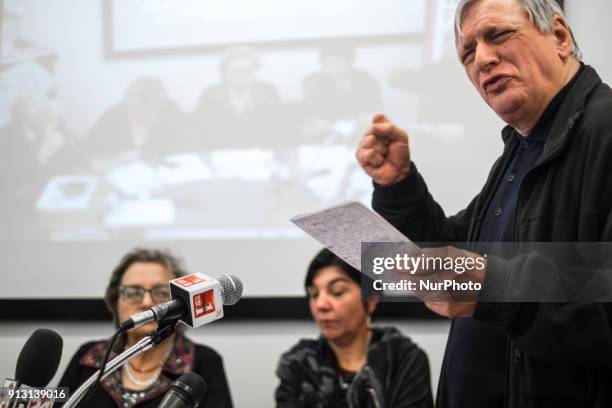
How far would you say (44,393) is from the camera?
93cm

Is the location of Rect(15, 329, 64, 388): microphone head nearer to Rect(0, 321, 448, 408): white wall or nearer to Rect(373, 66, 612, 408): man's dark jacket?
Rect(373, 66, 612, 408): man's dark jacket

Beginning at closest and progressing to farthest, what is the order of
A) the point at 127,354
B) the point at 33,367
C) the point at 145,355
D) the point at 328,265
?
the point at 127,354
the point at 33,367
the point at 145,355
the point at 328,265

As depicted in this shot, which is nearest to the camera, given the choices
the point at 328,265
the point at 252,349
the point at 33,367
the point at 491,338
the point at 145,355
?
the point at 33,367

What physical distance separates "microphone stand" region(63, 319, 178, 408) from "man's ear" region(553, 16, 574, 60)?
914 mm

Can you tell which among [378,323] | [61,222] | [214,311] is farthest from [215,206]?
[214,311]

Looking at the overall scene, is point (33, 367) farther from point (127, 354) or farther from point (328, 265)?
point (328, 265)

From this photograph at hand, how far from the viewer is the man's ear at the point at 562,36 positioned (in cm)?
116

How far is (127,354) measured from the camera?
2.81 ft

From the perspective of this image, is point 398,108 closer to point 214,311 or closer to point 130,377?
point 130,377

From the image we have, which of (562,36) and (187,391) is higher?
(562,36)

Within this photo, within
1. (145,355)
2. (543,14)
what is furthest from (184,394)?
(145,355)

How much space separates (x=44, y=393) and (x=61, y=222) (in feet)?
6.88

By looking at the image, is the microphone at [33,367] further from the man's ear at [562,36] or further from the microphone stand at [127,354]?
the man's ear at [562,36]

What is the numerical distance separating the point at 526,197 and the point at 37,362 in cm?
90
